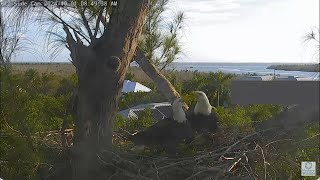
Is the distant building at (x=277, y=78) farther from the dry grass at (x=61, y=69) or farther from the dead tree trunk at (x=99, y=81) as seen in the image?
the dry grass at (x=61, y=69)

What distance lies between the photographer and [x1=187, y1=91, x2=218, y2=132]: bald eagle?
2631 millimetres

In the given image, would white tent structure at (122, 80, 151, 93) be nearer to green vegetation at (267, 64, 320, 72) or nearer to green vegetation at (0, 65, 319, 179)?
green vegetation at (0, 65, 319, 179)

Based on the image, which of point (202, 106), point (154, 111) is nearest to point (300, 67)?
point (202, 106)

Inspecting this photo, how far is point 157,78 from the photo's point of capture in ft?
10.6

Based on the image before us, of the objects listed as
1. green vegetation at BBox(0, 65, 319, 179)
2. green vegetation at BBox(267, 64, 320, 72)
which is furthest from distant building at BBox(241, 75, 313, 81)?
green vegetation at BBox(0, 65, 319, 179)

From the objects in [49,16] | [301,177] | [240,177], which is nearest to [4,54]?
[49,16]

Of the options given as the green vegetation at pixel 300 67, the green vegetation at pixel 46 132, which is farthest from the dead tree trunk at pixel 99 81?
the green vegetation at pixel 300 67

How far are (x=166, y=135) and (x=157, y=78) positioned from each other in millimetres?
873

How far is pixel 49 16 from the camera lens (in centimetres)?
251

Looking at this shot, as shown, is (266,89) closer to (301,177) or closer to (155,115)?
(301,177)

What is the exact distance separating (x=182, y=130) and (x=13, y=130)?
91 cm

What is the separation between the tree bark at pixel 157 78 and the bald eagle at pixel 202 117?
1.12 ft

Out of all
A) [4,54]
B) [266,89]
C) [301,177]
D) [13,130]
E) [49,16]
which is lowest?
[301,177]

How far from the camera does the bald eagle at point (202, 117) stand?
2.63m
